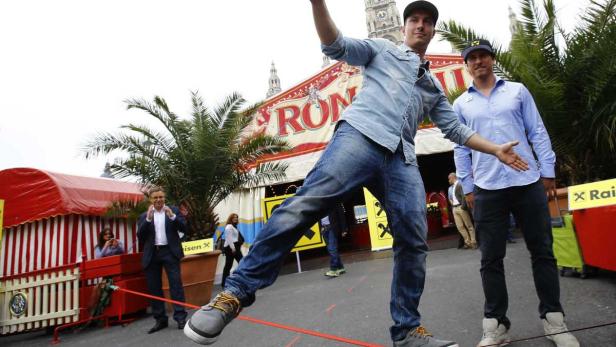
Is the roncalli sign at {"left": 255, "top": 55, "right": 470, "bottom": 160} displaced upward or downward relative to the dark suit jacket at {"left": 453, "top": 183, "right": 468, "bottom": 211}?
upward

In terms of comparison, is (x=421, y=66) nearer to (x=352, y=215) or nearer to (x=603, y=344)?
(x=603, y=344)

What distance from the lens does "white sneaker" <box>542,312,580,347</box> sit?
191 cm

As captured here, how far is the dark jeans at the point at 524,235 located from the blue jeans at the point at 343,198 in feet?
2.23

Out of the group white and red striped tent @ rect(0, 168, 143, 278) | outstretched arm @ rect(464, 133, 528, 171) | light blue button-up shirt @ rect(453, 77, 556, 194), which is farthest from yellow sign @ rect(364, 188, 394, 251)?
outstretched arm @ rect(464, 133, 528, 171)

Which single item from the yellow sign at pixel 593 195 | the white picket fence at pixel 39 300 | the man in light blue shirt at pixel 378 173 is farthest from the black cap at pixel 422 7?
the white picket fence at pixel 39 300

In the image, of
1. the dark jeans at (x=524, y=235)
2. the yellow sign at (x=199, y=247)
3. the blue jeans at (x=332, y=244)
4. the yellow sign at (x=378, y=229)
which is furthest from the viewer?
the yellow sign at (x=378, y=229)

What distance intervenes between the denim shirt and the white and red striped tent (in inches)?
277

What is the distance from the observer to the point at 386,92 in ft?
6.00

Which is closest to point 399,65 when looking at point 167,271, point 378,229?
point 167,271

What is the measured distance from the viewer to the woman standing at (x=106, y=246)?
6812mm

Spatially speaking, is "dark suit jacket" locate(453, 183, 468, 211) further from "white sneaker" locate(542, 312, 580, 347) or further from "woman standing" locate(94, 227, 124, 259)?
"woman standing" locate(94, 227, 124, 259)

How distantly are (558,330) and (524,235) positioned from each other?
532 mm

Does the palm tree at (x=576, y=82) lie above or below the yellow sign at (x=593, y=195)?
above

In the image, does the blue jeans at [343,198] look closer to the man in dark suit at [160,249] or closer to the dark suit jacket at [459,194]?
the man in dark suit at [160,249]
